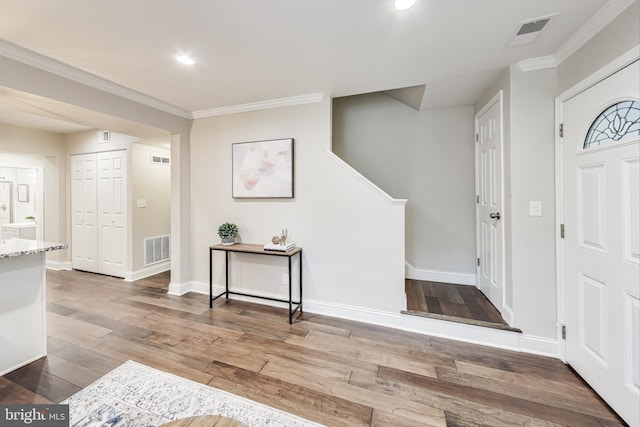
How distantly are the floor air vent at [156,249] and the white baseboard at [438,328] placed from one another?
2267 millimetres

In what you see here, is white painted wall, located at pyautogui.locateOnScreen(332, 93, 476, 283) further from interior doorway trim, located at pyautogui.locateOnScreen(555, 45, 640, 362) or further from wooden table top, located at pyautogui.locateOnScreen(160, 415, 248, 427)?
wooden table top, located at pyautogui.locateOnScreen(160, 415, 248, 427)

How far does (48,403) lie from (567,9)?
4081mm

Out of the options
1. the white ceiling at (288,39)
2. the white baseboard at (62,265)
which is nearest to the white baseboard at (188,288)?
the white ceiling at (288,39)

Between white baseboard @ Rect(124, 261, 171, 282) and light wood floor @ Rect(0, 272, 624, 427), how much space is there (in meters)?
1.14

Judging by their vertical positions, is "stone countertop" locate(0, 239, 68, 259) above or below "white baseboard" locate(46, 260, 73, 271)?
above

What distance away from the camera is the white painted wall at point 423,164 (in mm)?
3246

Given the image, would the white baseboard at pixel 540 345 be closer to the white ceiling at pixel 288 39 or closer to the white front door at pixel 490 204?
the white front door at pixel 490 204

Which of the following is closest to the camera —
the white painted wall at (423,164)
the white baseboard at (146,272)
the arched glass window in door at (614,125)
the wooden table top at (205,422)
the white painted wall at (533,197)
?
the wooden table top at (205,422)

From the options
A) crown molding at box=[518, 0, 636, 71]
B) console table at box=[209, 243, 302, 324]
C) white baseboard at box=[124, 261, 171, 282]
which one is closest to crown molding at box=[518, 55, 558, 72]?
crown molding at box=[518, 0, 636, 71]

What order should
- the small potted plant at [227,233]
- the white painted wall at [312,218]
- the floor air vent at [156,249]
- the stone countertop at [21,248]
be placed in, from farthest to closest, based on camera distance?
the floor air vent at [156,249] → the small potted plant at [227,233] → the white painted wall at [312,218] → the stone countertop at [21,248]

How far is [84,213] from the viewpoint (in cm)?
448

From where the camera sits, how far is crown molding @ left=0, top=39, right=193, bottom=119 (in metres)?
1.95

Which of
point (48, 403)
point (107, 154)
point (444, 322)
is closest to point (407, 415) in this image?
point (444, 322)

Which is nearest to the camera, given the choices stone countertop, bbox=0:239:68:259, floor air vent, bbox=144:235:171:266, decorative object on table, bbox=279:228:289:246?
stone countertop, bbox=0:239:68:259
